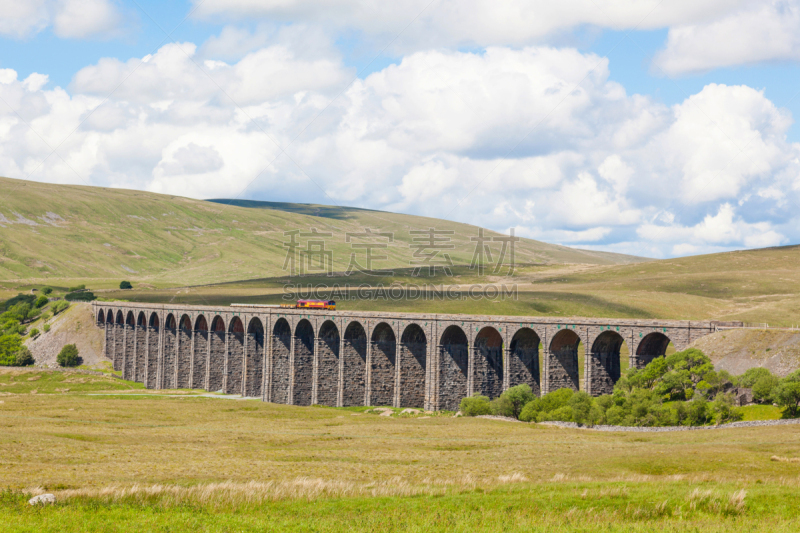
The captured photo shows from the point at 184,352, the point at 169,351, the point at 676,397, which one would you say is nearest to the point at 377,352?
the point at 676,397

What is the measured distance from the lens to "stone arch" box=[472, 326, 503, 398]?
67.8 m

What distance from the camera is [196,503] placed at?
25688 millimetres

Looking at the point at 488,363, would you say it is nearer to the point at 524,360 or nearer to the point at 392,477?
the point at 524,360

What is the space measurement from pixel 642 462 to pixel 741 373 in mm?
21208

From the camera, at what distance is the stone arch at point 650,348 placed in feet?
184

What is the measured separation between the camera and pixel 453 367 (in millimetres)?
71062

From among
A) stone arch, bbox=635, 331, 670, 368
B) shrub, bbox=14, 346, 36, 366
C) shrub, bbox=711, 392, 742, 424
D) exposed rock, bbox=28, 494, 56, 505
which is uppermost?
stone arch, bbox=635, 331, 670, 368

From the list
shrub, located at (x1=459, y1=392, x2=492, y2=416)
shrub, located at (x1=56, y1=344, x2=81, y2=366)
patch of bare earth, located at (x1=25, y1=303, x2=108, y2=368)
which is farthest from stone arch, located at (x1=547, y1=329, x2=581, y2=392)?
shrub, located at (x1=56, y1=344, x2=81, y2=366)

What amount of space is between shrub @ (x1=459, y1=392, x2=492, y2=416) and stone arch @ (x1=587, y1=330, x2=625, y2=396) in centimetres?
956

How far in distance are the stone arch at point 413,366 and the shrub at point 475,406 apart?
1069 centimetres

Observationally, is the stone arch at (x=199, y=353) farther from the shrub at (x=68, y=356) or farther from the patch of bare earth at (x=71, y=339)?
the shrub at (x=68, y=356)

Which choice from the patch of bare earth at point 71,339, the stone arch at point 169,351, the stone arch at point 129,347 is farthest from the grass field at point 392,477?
the patch of bare earth at point 71,339

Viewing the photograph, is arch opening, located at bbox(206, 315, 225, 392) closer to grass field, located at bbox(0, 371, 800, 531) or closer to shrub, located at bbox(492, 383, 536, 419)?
grass field, located at bbox(0, 371, 800, 531)

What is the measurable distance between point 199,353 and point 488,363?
166 feet
